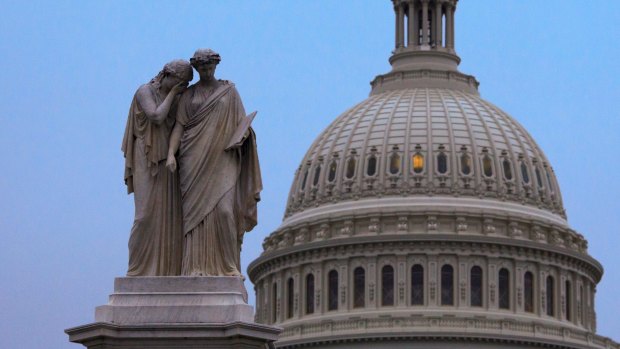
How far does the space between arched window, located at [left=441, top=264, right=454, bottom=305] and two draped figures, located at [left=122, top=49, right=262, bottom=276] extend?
135175 millimetres

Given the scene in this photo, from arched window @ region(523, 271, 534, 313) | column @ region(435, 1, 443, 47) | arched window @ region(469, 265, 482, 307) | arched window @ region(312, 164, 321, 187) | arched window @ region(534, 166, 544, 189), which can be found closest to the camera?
arched window @ region(469, 265, 482, 307)

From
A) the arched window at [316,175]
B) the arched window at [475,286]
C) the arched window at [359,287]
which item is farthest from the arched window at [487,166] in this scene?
the arched window at [316,175]

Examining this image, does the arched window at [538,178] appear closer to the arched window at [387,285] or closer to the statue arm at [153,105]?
the arched window at [387,285]

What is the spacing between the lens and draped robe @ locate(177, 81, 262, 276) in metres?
18.2

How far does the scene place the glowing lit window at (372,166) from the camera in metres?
161

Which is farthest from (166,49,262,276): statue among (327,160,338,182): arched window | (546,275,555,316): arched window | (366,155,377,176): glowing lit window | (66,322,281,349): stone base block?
(327,160,338,182): arched window

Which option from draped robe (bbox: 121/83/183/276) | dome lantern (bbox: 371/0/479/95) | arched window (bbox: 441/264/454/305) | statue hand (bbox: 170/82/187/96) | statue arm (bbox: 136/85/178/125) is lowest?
draped robe (bbox: 121/83/183/276)

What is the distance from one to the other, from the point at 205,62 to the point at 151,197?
4.30 ft

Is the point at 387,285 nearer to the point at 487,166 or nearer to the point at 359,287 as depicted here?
the point at 359,287

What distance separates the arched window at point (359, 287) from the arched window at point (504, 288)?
10.1 metres

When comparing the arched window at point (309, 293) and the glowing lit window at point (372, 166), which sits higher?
the glowing lit window at point (372, 166)

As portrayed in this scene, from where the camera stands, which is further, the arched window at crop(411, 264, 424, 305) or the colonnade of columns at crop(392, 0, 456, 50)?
Answer: the colonnade of columns at crop(392, 0, 456, 50)

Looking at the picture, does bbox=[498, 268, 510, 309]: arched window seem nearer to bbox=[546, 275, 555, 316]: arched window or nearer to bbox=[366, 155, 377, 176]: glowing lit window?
bbox=[546, 275, 555, 316]: arched window

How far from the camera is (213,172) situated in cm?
1834
